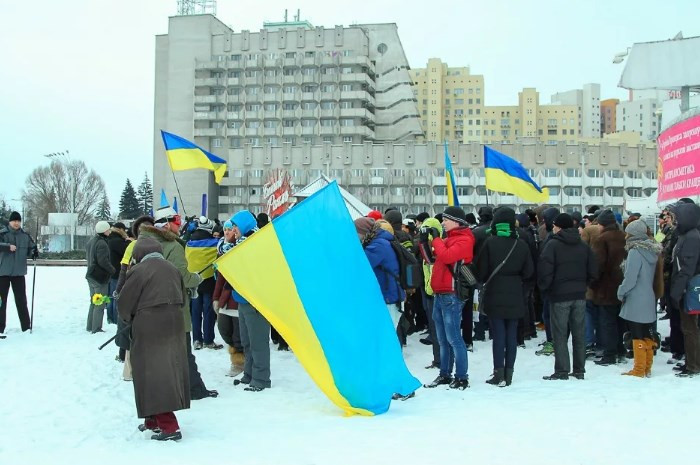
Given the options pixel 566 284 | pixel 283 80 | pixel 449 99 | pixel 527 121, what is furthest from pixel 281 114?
pixel 566 284

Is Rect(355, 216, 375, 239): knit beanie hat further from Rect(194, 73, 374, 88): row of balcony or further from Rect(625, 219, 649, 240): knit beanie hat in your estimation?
Rect(194, 73, 374, 88): row of balcony

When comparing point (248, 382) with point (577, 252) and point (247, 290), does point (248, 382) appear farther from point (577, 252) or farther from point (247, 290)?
point (577, 252)

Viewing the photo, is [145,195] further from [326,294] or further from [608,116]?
[608,116]

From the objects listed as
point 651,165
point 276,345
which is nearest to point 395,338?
point 276,345

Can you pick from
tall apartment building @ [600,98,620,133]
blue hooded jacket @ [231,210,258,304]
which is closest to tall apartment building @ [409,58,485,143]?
tall apartment building @ [600,98,620,133]

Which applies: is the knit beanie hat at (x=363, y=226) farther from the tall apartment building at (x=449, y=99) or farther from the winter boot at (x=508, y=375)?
the tall apartment building at (x=449, y=99)

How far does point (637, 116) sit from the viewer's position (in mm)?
170375

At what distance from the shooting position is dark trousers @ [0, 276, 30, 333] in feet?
37.3

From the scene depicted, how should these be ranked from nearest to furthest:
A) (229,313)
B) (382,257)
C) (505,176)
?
(382,257) < (229,313) < (505,176)

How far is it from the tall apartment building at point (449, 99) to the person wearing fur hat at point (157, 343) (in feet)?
462

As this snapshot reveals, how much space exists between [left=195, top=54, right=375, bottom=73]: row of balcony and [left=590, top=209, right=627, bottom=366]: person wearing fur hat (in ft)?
266

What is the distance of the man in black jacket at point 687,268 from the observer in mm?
7898

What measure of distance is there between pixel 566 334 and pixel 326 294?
344cm

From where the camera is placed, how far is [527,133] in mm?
150375
